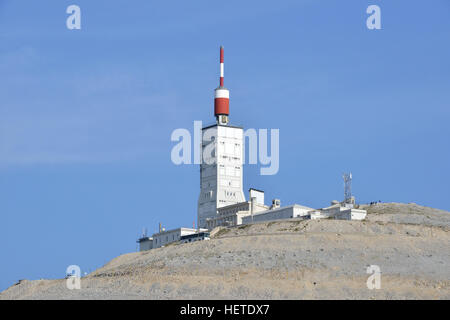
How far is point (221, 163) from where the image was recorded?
164 meters

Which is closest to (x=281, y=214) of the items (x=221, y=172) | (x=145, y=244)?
(x=221, y=172)

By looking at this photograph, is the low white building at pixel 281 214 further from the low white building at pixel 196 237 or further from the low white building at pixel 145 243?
the low white building at pixel 145 243

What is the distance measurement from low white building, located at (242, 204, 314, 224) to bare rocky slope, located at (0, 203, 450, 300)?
19.5 ft

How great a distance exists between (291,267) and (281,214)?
28.4 m

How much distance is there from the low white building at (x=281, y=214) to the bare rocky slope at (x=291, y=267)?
594cm

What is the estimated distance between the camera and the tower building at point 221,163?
16350 cm

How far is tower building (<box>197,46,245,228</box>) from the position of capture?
163500 millimetres

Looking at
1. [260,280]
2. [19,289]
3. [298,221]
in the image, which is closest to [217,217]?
[298,221]

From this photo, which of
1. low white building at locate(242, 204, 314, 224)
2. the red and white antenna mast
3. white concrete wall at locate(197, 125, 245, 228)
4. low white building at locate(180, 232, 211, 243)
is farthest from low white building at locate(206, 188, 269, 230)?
the red and white antenna mast

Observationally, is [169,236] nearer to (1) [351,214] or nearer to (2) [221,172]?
(2) [221,172]

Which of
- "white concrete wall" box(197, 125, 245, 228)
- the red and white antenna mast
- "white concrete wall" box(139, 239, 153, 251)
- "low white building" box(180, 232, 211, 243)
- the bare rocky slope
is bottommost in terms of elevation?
the bare rocky slope

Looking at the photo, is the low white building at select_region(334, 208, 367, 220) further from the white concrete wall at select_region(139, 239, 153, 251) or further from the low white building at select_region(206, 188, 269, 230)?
the white concrete wall at select_region(139, 239, 153, 251)

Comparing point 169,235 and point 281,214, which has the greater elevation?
point 281,214
